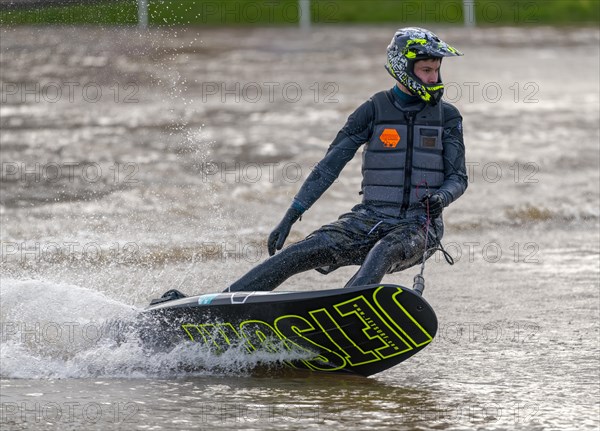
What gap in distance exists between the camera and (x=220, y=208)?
47.7ft

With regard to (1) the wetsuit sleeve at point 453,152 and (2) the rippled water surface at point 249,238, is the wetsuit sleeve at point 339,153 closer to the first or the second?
(1) the wetsuit sleeve at point 453,152

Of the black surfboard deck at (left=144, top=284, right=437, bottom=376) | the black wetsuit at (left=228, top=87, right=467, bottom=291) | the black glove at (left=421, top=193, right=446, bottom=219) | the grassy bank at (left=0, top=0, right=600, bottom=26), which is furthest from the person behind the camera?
the grassy bank at (left=0, top=0, right=600, bottom=26)

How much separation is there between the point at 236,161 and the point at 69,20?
21.1 meters

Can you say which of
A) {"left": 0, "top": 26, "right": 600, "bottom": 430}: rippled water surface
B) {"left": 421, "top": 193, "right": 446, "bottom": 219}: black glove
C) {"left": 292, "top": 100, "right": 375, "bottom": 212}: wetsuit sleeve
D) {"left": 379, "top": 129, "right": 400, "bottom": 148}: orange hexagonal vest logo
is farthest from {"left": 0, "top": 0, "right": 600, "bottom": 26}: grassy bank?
{"left": 421, "top": 193, "right": 446, "bottom": 219}: black glove

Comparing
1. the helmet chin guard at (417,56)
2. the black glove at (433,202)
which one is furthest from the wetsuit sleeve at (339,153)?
the black glove at (433,202)

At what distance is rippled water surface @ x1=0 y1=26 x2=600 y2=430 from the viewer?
745 cm

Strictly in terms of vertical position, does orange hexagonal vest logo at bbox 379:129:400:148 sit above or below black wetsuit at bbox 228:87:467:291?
above

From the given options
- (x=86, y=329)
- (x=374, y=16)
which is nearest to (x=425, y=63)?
(x=86, y=329)

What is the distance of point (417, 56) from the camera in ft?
26.5

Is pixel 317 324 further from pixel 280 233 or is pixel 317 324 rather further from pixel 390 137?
pixel 390 137

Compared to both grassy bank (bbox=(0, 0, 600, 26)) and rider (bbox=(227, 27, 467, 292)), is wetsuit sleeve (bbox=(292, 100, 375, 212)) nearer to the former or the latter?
rider (bbox=(227, 27, 467, 292))

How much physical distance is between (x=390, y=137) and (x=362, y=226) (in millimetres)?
564

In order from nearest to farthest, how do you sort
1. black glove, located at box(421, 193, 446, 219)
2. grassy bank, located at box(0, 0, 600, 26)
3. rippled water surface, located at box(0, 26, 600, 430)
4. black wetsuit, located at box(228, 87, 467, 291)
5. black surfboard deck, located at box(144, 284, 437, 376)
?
rippled water surface, located at box(0, 26, 600, 430) < black surfboard deck, located at box(144, 284, 437, 376) < black glove, located at box(421, 193, 446, 219) < black wetsuit, located at box(228, 87, 467, 291) < grassy bank, located at box(0, 0, 600, 26)

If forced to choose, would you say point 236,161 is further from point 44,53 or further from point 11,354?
point 44,53
